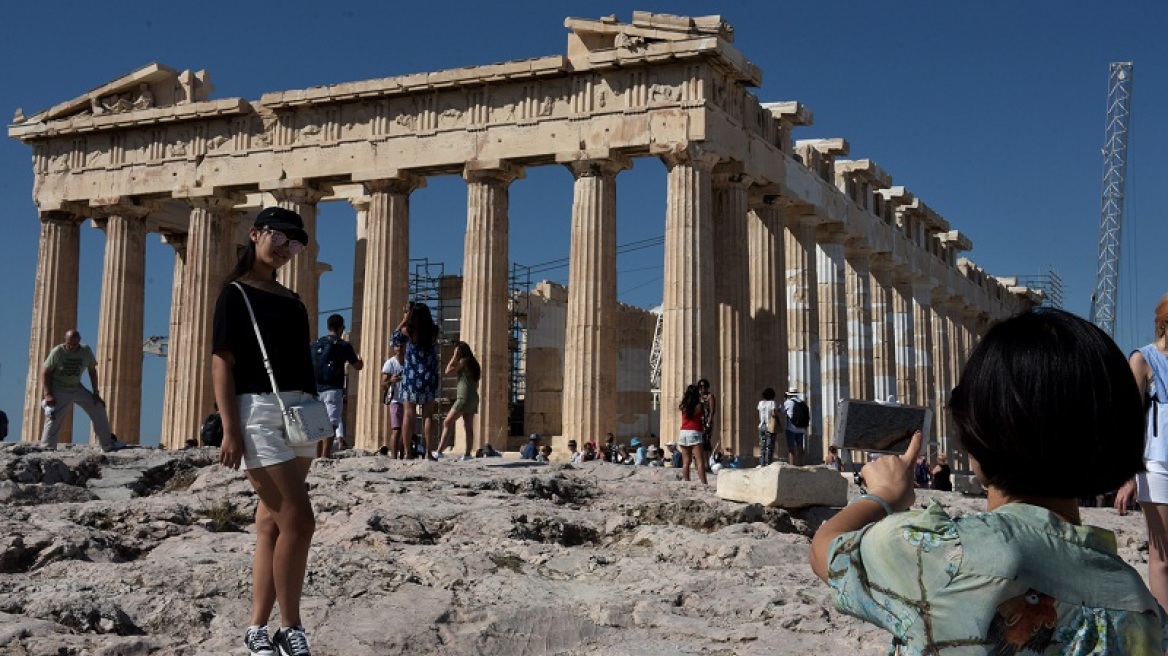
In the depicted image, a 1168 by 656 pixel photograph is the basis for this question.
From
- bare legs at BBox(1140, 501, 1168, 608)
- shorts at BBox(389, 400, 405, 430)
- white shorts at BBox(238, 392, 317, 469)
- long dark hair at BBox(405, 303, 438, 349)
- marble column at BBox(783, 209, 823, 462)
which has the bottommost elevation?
bare legs at BBox(1140, 501, 1168, 608)

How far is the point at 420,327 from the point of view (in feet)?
51.2

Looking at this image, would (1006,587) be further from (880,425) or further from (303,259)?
(303,259)

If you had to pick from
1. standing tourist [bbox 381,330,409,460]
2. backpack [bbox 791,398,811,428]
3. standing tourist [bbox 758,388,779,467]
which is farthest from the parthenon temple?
standing tourist [bbox 381,330,409,460]

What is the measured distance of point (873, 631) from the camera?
257 inches

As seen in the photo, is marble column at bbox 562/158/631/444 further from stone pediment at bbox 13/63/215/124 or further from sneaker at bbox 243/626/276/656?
sneaker at bbox 243/626/276/656

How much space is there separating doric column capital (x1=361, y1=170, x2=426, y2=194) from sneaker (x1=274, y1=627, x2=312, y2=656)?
23155 millimetres

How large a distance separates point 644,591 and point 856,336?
27075 mm

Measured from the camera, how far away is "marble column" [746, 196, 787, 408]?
28359mm

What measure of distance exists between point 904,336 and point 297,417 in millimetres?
33911

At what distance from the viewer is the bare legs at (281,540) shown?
5449 millimetres

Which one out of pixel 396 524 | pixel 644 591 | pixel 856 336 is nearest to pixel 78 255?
pixel 856 336

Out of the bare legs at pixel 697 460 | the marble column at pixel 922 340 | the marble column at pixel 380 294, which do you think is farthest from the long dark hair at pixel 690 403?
the marble column at pixel 922 340

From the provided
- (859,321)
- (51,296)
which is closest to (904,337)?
(859,321)

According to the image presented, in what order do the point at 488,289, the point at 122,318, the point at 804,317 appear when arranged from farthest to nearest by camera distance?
the point at 122,318
the point at 804,317
the point at 488,289
